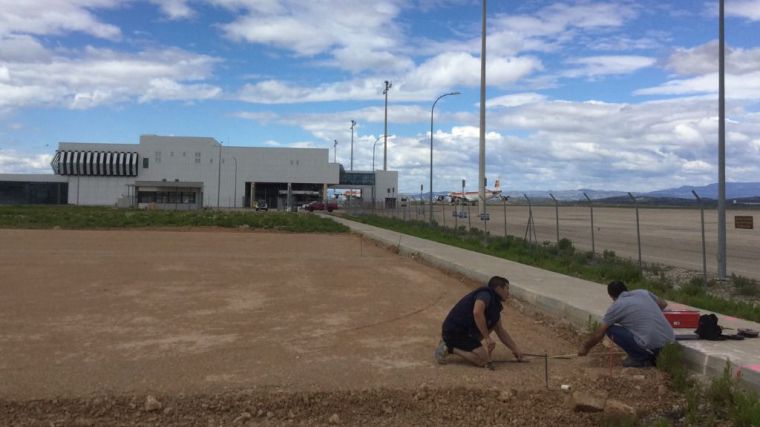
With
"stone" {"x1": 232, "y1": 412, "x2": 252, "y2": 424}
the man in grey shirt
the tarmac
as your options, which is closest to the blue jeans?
the man in grey shirt

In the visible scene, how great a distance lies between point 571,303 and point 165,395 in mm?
6579

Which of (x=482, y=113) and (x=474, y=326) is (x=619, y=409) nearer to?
(x=474, y=326)

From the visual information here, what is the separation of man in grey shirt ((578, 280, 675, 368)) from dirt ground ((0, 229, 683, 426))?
29 centimetres

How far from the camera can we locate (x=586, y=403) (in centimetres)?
569

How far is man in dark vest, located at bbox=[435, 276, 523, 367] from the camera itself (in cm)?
710

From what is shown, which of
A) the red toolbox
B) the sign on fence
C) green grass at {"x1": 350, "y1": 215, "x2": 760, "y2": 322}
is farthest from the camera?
the sign on fence

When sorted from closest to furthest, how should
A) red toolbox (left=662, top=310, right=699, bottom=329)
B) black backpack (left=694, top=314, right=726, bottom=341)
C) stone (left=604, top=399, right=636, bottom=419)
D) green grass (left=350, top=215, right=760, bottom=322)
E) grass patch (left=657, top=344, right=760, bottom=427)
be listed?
grass patch (left=657, top=344, right=760, bottom=427) → stone (left=604, top=399, right=636, bottom=419) → black backpack (left=694, top=314, right=726, bottom=341) → red toolbox (left=662, top=310, right=699, bottom=329) → green grass (left=350, top=215, right=760, bottom=322)

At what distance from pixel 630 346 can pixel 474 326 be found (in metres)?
1.73

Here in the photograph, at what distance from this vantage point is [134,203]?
82875 mm

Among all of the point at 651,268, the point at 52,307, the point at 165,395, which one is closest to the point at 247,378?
the point at 165,395

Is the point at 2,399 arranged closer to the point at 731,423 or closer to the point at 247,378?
the point at 247,378

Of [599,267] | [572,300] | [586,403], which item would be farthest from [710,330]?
[599,267]

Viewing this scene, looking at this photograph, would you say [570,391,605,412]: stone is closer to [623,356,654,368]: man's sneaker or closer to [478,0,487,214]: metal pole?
[623,356,654,368]: man's sneaker

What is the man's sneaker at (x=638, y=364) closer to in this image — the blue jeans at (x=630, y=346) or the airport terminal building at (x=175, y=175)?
the blue jeans at (x=630, y=346)
